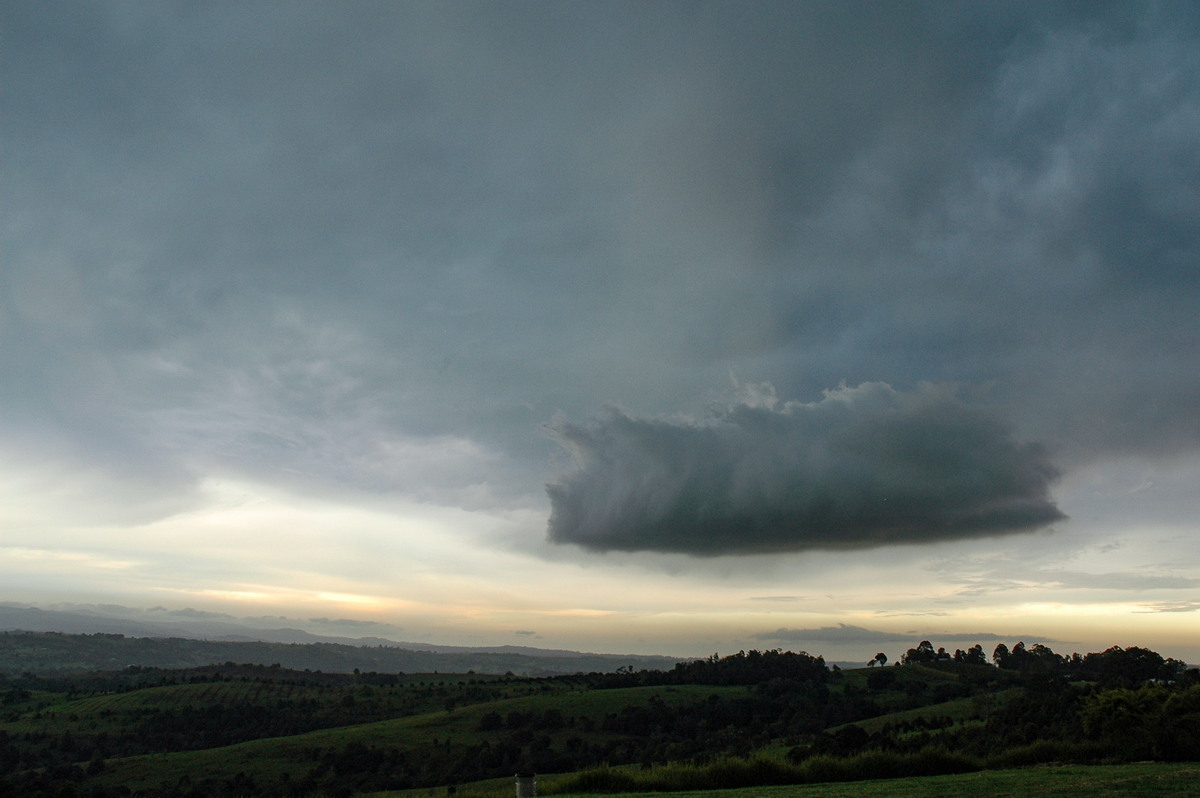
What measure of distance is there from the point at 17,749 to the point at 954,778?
17950 cm

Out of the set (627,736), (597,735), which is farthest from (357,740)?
(627,736)

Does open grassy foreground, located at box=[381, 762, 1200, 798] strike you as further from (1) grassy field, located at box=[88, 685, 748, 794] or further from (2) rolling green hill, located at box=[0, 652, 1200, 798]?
(1) grassy field, located at box=[88, 685, 748, 794]

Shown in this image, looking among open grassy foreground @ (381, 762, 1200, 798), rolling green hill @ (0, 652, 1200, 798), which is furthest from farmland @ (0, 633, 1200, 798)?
open grassy foreground @ (381, 762, 1200, 798)

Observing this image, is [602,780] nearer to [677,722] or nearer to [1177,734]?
[1177,734]

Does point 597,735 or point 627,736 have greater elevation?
point 597,735

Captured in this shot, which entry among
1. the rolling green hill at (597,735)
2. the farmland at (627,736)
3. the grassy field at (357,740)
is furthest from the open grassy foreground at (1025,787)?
the grassy field at (357,740)

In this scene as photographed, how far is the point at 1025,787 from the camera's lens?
24.3m

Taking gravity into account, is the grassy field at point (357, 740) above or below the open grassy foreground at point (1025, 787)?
below

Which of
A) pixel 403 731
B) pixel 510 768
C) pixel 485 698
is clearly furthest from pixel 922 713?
pixel 485 698

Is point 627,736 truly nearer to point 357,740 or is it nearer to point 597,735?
point 597,735

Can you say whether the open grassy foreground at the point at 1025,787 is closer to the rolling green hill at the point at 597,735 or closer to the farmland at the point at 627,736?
the farmland at the point at 627,736

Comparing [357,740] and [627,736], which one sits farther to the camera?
[627,736]

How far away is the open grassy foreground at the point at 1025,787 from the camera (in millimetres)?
22062

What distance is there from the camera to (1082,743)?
39.0 meters
